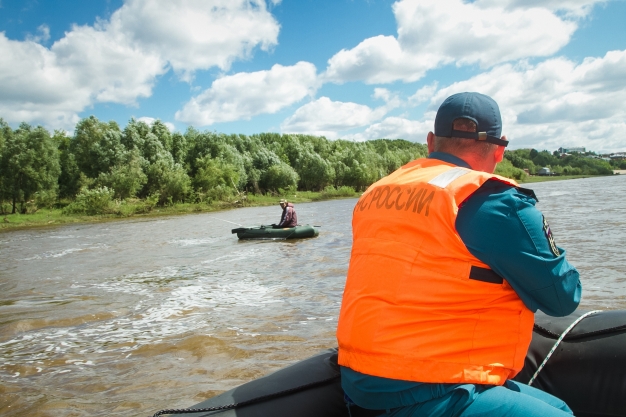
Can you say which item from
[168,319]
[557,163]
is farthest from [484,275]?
[557,163]

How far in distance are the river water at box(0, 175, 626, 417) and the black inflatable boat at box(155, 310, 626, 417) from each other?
2.37m

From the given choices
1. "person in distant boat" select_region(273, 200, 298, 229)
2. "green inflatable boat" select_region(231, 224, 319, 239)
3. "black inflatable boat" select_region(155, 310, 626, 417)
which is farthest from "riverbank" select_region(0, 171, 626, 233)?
"black inflatable boat" select_region(155, 310, 626, 417)

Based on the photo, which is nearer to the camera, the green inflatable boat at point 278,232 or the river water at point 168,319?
the river water at point 168,319

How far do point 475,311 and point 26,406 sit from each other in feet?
15.1

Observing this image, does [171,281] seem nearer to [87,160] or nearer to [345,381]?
[345,381]

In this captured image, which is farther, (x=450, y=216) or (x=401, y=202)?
(x=401, y=202)

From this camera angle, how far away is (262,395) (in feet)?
8.23

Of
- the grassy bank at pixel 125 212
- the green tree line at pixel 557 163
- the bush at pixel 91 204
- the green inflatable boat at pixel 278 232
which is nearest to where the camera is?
the green inflatable boat at pixel 278 232

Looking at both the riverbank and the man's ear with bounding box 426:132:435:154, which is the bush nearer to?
the riverbank

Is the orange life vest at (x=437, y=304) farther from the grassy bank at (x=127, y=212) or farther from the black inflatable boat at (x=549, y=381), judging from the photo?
the grassy bank at (x=127, y=212)

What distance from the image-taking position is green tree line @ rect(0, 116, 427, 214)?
44469 mm

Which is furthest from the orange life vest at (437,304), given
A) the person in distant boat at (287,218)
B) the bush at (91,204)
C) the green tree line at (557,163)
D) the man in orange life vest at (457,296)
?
the green tree line at (557,163)

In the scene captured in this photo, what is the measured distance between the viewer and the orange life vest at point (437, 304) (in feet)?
→ 6.07

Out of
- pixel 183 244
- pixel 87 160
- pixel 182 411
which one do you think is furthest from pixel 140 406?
pixel 87 160
